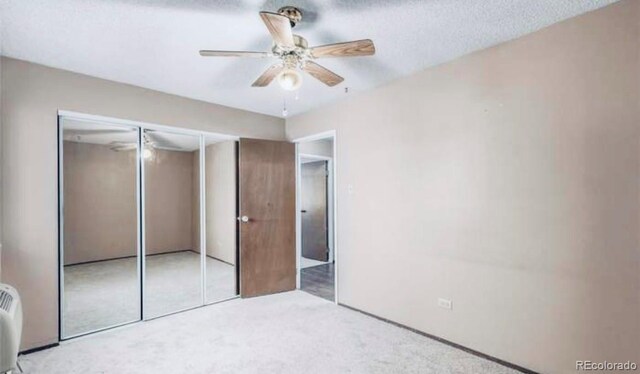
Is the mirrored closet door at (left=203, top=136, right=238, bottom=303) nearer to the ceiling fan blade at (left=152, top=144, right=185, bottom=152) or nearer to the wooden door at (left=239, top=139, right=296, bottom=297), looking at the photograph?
the wooden door at (left=239, top=139, right=296, bottom=297)

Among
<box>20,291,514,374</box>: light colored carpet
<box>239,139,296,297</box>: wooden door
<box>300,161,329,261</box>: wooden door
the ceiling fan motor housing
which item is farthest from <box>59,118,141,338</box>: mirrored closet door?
<box>300,161,329,261</box>: wooden door

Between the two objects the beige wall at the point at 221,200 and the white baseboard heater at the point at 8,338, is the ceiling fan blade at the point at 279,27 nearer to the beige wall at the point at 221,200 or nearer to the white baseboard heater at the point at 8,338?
the white baseboard heater at the point at 8,338

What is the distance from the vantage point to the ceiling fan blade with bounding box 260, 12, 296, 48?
1465mm

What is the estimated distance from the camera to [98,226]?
2.99 m

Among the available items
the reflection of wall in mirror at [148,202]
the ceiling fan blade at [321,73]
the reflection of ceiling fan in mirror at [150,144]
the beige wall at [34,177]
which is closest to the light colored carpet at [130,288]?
the reflection of wall in mirror at [148,202]

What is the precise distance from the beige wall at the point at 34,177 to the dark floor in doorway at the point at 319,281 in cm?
271

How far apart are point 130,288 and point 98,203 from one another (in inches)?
38.5

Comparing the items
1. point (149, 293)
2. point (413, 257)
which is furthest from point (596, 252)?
point (149, 293)

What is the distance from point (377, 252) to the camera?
10.5 ft

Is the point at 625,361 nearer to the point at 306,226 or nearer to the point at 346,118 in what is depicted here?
the point at 346,118

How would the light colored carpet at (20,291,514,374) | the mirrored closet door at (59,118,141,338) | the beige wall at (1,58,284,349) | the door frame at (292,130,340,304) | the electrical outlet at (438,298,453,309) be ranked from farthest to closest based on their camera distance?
the door frame at (292,130,340,304) < the mirrored closet door at (59,118,141,338) < the electrical outlet at (438,298,453,309) < the beige wall at (1,58,284,349) < the light colored carpet at (20,291,514,374)

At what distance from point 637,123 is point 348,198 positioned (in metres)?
2.39

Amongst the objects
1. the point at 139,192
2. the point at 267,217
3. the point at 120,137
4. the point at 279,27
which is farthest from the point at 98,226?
the point at 279,27

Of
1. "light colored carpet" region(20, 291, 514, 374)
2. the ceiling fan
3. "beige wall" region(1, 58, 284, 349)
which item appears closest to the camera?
the ceiling fan
